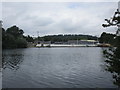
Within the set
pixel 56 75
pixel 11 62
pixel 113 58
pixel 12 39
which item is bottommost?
pixel 56 75

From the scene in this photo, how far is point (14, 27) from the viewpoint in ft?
356

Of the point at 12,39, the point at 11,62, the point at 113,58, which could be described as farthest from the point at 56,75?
the point at 12,39

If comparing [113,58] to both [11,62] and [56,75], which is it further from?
[11,62]

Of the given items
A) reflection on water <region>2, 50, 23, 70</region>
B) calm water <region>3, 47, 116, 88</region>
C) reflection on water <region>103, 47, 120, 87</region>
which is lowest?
calm water <region>3, 47, 116, 88</region>

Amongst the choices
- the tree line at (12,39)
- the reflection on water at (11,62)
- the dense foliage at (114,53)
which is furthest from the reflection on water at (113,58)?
the tree line at (12,39)

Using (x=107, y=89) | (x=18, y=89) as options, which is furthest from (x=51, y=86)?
(x=107, y=89)

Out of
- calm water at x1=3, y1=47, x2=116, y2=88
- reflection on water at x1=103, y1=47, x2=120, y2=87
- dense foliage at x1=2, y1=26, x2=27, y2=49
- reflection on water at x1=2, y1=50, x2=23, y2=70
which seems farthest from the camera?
dense foliage at x1=2, y1=26, x2=27, y2=49

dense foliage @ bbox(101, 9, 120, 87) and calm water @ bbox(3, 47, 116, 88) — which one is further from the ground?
dense foliage @ bbox(101, 9, 120, 87)

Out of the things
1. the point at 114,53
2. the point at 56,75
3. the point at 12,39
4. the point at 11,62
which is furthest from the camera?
the point at 12,39

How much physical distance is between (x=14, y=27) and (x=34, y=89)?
99563mm

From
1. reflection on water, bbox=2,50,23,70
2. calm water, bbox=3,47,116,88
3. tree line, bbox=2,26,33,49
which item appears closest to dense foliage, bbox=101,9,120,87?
calm water, bbox=3,47,116,88

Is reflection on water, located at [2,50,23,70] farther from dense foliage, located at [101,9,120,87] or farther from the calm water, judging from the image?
dense foliage, located at [101,9,120,87]

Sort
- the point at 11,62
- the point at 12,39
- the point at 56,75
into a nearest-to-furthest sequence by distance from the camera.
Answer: the point at 56,75 < the point at 11,62 < the point at 12,39

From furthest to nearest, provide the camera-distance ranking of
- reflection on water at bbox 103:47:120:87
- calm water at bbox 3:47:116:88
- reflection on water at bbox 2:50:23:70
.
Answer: reflection on water at bbox 2:50:23:70 < calm water at bbox 3:47:116:88 < reflection on water at bbox 103:47:120:87
